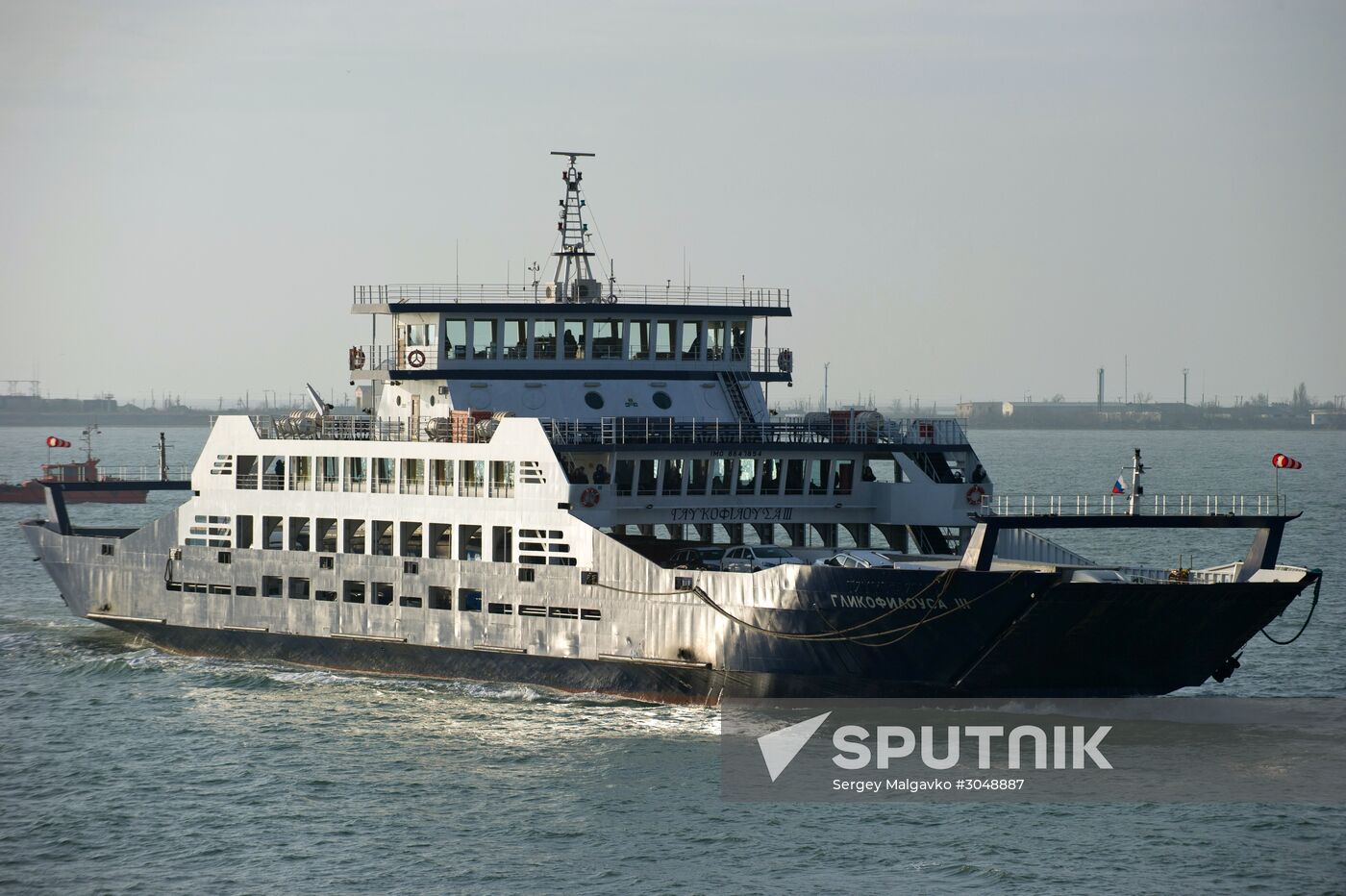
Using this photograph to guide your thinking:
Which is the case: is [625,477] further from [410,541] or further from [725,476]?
[410,541]

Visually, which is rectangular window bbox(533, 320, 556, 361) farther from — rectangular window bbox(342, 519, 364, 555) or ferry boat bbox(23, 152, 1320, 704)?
rectangular window bbox(342, 519, 364, 555)

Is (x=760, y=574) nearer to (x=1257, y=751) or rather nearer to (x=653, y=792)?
(x=653, y=792)

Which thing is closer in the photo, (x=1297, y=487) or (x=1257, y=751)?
(x=1257, y=751)

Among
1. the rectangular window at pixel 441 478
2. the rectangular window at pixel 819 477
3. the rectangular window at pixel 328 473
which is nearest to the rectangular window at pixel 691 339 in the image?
the rectangular window at pixel 819 477

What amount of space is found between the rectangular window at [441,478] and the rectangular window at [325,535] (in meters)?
3.49

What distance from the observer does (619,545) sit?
3638 centimetres

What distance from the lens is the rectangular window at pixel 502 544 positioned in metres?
38.9

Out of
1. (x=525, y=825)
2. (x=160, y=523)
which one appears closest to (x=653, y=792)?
(x=525, y=825)

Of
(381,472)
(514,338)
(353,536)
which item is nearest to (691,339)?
(514,338)

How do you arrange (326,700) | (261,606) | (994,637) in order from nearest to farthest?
1. (994,637)
2. (326,700)
3. (261,606)

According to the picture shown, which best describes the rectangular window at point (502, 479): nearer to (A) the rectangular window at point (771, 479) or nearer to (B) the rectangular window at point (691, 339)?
(A) the rectangular window at point (771, 479)

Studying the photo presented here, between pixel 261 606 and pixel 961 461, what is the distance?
16.1 metres

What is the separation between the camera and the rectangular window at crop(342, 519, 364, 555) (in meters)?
42.3

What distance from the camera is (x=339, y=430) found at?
42.7 m
